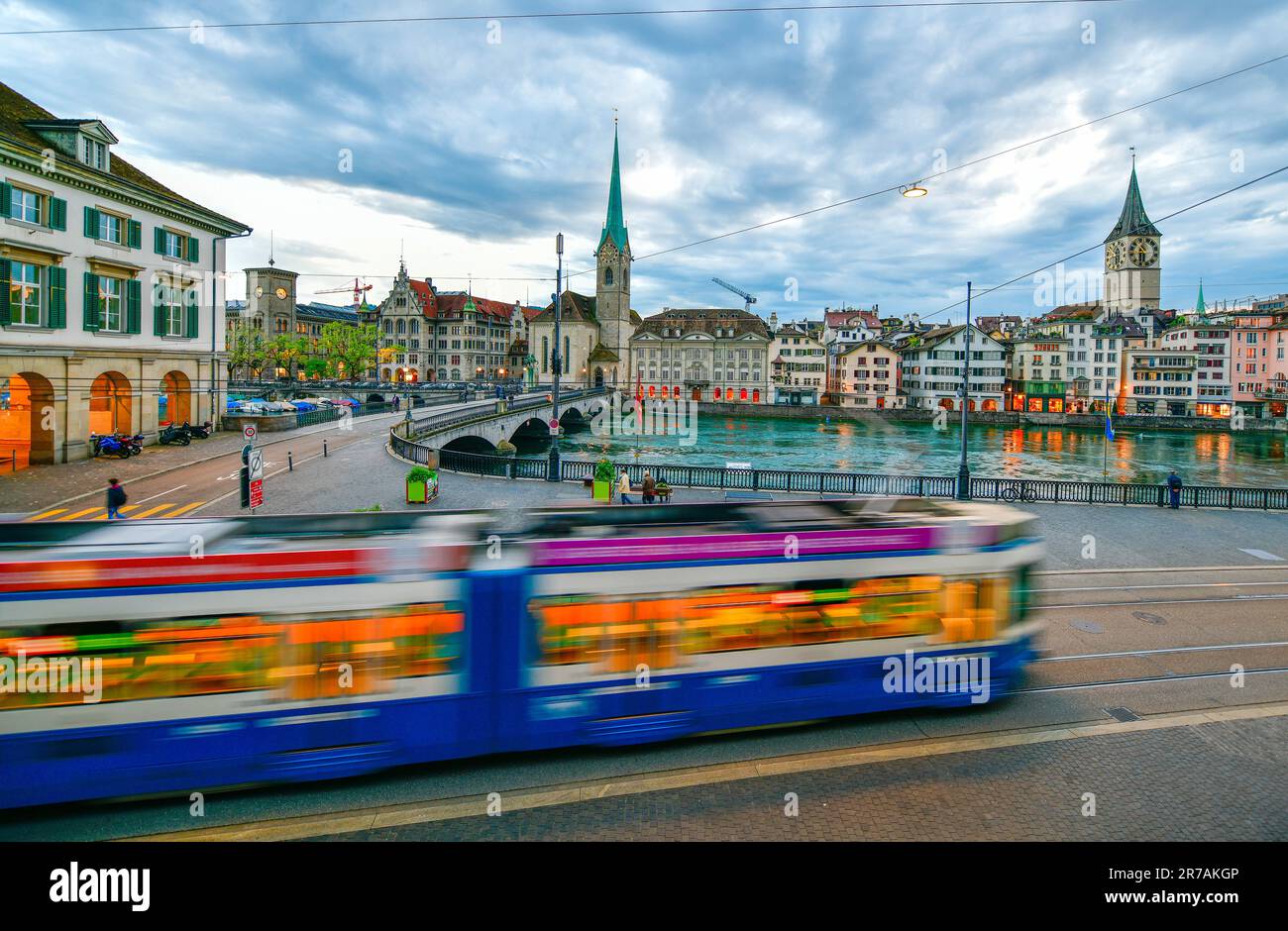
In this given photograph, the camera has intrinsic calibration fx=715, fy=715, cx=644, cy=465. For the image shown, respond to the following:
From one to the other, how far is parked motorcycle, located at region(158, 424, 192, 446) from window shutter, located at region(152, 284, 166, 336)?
4.54 m

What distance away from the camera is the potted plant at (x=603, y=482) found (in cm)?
2372

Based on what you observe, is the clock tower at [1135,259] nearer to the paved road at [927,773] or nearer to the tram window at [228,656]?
the paved road at [927,773]

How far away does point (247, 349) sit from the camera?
107m

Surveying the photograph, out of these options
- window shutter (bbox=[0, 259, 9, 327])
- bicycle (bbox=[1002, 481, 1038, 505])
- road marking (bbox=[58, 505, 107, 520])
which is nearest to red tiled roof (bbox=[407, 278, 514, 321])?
window shutter (bbox=[0, 259, 9, 327])

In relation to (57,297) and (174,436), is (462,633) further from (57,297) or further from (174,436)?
(174,436)

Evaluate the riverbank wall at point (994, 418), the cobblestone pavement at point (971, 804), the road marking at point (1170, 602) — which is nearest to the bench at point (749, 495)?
the road marking at point (1170, 602)

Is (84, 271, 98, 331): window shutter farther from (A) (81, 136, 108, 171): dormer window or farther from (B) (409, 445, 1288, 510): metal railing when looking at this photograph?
(B) (409, 445, 1288, 510): metal railing

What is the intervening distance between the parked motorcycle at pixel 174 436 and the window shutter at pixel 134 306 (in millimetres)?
4756

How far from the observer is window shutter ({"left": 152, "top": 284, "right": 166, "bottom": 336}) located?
3330cm

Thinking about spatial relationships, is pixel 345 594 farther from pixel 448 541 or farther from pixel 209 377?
pixel 209 377

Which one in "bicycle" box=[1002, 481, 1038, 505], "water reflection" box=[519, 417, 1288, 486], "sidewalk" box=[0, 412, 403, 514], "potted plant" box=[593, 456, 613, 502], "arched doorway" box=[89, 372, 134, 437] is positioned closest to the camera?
"sidewalk" box=[0, 412, 403, 514]

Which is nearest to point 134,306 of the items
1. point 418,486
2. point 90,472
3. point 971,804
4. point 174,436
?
point 174,436
